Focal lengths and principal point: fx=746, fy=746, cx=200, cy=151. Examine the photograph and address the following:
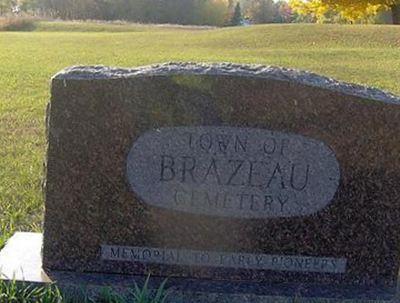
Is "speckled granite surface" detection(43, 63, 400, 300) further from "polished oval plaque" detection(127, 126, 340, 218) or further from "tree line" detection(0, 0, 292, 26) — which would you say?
"tree line" detection(0, 0, 292, 26)

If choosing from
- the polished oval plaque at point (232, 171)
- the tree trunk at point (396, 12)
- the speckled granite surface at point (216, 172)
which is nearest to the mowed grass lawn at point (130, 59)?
the speckled granite surface at point (216, 172)

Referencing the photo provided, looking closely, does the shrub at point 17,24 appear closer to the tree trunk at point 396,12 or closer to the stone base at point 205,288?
the tree trunk at point 396,12

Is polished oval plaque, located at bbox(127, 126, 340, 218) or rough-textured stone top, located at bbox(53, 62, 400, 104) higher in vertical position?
rough-textured stone top, located at bbox(53, 62, 400, 104)

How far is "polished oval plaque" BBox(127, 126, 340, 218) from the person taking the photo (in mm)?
3592

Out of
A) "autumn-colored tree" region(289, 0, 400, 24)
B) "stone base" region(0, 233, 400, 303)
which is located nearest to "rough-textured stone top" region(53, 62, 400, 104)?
"stone base" region(0, 233, 400, 303)

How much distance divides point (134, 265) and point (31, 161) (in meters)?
3.07

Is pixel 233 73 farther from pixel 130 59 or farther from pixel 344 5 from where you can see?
pixel 344 5

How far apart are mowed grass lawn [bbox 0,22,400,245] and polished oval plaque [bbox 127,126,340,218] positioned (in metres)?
1.21

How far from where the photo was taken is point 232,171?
143 inches

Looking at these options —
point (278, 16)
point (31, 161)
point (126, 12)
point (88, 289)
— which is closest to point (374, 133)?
point (88, 289)

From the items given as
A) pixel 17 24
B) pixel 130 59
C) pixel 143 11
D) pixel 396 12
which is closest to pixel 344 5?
pixel 396 12

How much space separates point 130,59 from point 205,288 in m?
16.5

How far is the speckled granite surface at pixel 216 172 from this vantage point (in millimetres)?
3543

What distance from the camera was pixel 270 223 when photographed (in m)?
3.71
